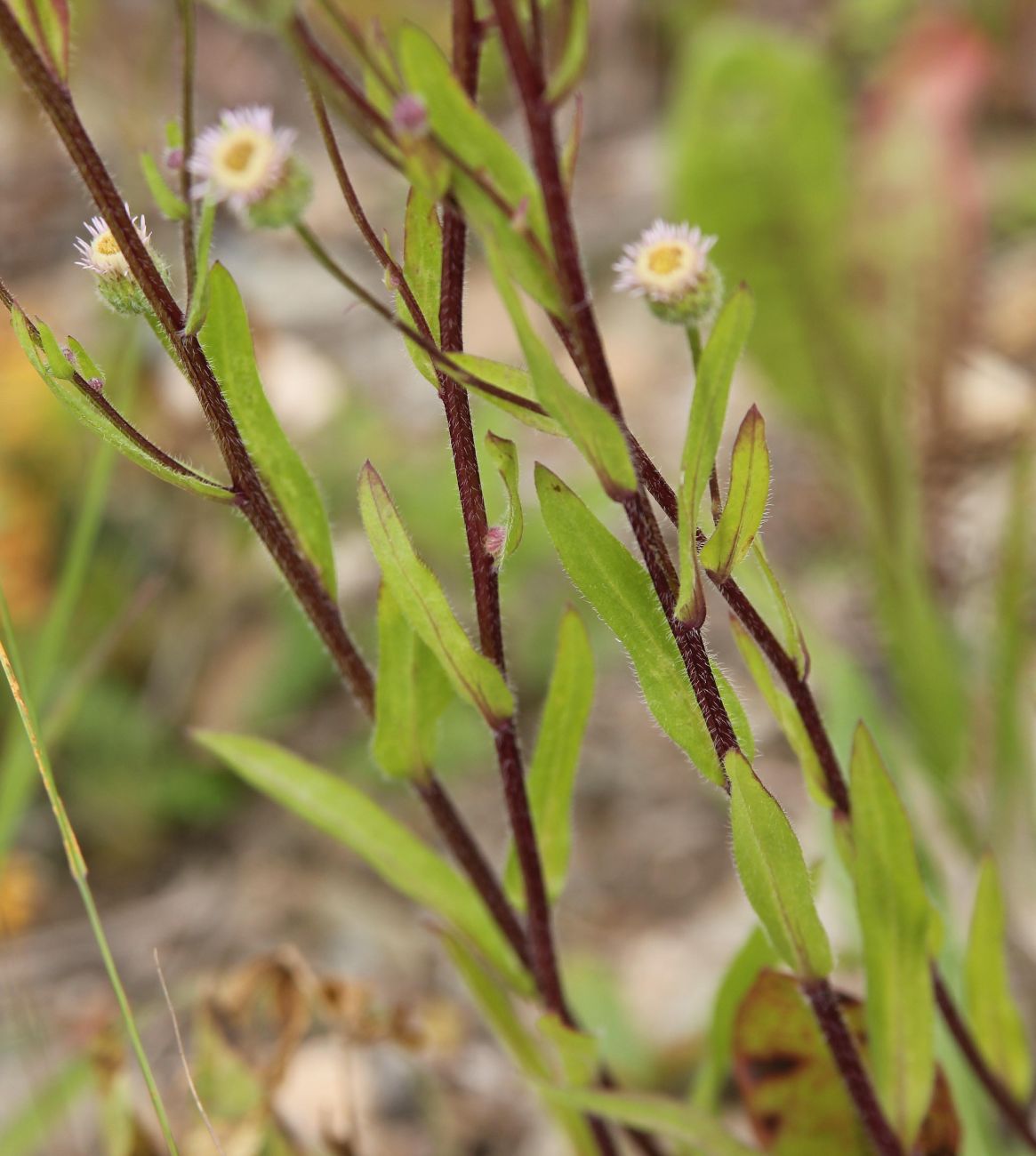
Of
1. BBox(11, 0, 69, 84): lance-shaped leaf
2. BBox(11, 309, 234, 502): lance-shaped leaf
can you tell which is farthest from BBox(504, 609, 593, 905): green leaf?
BBox(11, 0, 69, 84): lance-shaped leaf

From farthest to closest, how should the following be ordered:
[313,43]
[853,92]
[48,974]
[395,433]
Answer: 1. [853,92]
2. [395,433]
3. [48,974]
4. [313,43]

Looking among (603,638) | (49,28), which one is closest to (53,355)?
(49,28)

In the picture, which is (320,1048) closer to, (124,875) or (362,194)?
(124,875)

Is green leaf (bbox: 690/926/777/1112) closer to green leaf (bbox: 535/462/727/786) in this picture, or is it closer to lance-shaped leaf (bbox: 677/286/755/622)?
green leaf (bbox: 535/462/727/786)

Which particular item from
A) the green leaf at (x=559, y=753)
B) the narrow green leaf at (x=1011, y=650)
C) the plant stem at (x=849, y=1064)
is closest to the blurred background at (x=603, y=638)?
the narrow green leaf at (x=1011, y=650)

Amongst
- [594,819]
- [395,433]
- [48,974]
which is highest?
[395,433]

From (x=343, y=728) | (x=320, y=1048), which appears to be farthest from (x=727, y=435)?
(x=320, y=1048)
